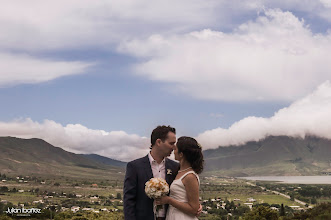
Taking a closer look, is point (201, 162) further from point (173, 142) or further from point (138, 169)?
point (138, 169)

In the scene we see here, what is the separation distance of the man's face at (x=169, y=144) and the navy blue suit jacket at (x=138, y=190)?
48 cm

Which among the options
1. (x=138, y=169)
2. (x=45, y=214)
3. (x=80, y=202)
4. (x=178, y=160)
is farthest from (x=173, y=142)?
(x=80, y=202)

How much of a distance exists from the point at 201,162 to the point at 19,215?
10123 centimetres

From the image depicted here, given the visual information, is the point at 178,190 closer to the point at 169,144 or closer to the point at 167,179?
the point at 167,179

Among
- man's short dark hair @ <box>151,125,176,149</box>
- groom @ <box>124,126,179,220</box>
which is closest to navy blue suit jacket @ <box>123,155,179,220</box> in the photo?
groom @ <box>124,126,179,220</box>

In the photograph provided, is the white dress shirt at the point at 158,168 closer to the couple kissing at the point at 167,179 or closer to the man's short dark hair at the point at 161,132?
the couple kissing at the point at 167,179

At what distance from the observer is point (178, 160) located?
7.94m

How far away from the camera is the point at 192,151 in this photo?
7668 mm

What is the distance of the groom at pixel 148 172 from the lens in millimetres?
7672

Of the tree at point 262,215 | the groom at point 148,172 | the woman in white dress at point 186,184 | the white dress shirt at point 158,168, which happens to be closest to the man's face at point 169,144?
the groom at point 148,172

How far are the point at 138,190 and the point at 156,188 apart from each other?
0.76 m

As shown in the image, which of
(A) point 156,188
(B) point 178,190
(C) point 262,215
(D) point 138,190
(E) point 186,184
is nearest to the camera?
(A) point 156,188

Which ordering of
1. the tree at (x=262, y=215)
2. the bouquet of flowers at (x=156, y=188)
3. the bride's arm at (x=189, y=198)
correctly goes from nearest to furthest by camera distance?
the bouquet of flowers at (x=156, y=188) < the bride's arm at (x=189, y=198) < the tree at (x=262, y=215)

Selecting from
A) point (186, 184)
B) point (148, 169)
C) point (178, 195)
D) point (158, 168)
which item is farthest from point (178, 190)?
point (148, 169)
